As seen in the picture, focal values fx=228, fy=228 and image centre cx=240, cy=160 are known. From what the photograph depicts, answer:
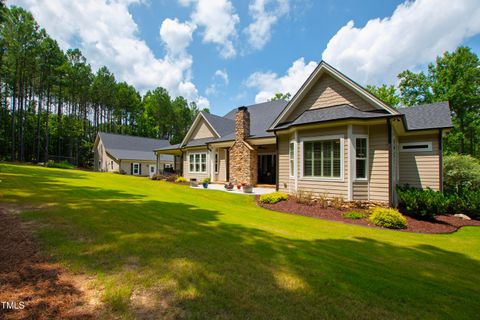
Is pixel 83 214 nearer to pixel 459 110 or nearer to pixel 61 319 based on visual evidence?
pixel 61 319

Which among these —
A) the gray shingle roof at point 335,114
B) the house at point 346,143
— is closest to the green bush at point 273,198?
the house at point 346,143

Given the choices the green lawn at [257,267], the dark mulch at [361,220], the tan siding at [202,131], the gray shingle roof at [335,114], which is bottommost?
the dark mulch at [361,220]

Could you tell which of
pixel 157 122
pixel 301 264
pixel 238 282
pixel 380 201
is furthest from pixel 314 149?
pixel 157 122

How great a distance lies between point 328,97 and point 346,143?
3558 mm

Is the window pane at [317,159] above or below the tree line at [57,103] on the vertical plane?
below

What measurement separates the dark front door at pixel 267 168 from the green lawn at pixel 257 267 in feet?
39.5

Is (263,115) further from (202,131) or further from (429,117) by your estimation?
(429,117)

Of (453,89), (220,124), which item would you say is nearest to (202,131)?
(220,124)

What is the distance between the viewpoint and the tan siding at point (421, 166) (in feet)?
41.9

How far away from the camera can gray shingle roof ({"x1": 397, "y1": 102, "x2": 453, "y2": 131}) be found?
41.4 ft

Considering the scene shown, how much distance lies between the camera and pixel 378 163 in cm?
1068

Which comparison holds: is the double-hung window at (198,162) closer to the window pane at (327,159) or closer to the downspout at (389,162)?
the window pane at (327,159)

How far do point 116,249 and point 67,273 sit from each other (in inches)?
38.2

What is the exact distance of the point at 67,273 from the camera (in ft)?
11.2
